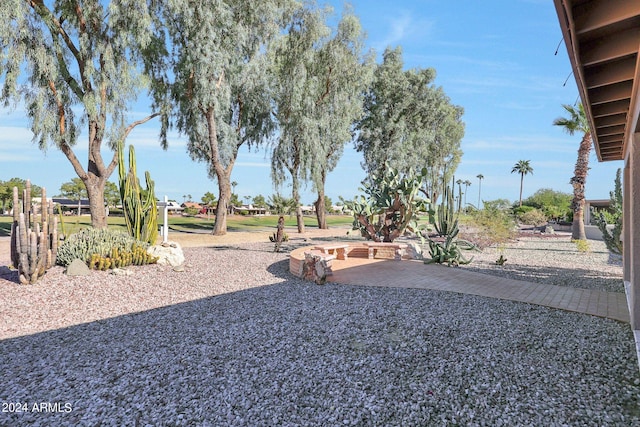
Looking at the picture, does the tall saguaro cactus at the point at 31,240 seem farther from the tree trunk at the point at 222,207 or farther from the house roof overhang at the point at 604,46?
the tree trunk at the point at 222,207

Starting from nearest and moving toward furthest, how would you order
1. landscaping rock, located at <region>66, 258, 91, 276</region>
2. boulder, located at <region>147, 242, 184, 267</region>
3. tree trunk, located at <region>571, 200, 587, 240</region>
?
landscaping rock, located at <region>66, 258, 91, 276</region>, boulder, located at <region>147, 242, 184, 267</region>, tree trunk, located at <region>571, 200, 587, 240</region>

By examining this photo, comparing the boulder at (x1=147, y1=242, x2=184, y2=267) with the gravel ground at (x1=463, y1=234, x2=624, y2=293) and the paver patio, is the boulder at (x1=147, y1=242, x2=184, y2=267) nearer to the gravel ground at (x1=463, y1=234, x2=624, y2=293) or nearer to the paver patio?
the paver patio

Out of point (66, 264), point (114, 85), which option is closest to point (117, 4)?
point (114, 85)

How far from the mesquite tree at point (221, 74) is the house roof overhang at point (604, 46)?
16255mm

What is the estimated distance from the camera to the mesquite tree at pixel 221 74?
17.4 m

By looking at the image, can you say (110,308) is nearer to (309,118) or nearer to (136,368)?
(136,368)

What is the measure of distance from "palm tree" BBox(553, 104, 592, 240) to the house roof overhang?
53.1 feet

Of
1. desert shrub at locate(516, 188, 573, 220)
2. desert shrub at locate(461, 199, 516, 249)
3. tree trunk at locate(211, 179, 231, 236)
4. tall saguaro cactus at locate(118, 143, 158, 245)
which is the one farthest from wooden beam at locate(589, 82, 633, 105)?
desert shrub at locate(516, 188, 573, 220)

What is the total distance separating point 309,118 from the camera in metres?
21.1

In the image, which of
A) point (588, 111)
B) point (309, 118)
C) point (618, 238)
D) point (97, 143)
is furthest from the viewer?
point (309, 118)

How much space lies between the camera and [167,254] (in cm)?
1045

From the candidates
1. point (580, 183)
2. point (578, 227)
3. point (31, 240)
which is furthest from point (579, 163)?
point (31, 240)

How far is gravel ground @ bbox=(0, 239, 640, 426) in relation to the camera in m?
3.11

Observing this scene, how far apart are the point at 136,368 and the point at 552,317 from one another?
568 cm
